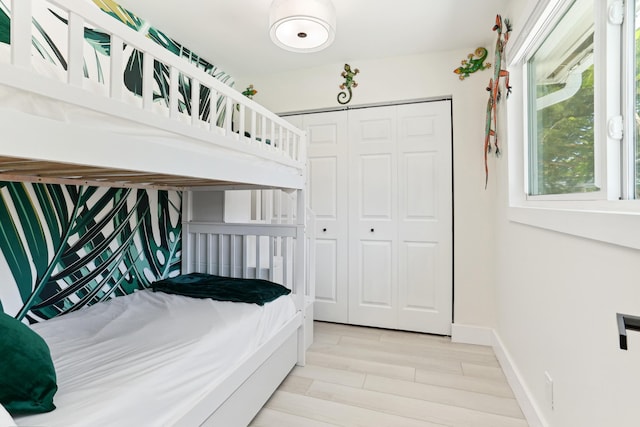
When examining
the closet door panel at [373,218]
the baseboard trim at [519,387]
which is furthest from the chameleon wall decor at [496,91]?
the baseboard trim at [519,387]

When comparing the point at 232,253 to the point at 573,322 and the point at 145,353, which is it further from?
the point at 573,322

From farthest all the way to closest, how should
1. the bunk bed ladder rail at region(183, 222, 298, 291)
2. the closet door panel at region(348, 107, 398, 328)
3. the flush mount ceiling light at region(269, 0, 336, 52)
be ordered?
the closet door panel at region(348, 107, 398, 328) < the bunk bed ladder rail at region(183, 222, 298, 291) < the flush mount ceiling light at region(269, 0, 336, 52)

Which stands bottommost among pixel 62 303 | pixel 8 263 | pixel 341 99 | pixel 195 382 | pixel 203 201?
pixel 195 382

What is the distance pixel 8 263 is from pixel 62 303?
1.14 feet

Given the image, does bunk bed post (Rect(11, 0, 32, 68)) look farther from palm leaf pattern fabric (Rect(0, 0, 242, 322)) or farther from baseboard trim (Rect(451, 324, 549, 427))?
baseboard trim (Rect(451, 324, 549, 427))

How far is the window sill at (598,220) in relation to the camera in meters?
0.79

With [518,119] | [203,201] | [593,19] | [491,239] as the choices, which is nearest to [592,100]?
[593,19]

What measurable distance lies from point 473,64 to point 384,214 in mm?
1403

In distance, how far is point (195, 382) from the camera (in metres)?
1.14

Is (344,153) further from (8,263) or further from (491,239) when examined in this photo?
(8,263)

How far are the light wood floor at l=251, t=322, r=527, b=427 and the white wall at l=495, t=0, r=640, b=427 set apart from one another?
264 mm

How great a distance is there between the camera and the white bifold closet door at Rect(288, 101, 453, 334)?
8.62ft

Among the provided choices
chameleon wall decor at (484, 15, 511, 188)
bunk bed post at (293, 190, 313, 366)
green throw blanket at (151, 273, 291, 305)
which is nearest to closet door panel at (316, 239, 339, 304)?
bunk bed post at (293, 190, 313, 366)

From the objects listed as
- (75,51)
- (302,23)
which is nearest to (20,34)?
(75,51)
